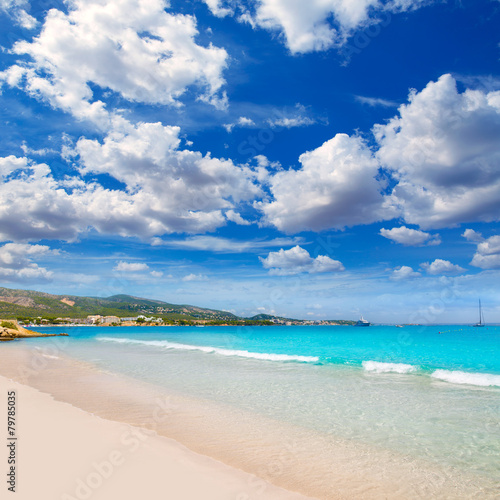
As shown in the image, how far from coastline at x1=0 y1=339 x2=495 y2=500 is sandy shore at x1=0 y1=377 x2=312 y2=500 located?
1.21 feet

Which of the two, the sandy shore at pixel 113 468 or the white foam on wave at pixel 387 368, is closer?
the sandy shore at pixel 113 468

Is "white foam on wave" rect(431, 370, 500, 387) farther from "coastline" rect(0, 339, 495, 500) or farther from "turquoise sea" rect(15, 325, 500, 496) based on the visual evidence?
"coastline" rect(0, 339, 495, 500)

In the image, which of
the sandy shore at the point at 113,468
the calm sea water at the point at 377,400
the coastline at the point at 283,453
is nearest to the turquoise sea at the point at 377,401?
the calm sea water at the point at 377,400

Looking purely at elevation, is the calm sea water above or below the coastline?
below

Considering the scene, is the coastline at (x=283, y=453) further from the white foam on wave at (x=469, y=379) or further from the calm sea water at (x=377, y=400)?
the white foam on wave at (x=469, y=379)

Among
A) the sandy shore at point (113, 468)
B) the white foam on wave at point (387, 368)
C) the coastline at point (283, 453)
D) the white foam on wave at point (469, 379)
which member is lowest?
the white foam on wave at point (387, 368)

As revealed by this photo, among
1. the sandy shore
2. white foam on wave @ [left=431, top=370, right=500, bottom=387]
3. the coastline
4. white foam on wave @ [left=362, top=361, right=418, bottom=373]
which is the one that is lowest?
white foam on wave @ [left=362, top=361, right=418, bottom=373]

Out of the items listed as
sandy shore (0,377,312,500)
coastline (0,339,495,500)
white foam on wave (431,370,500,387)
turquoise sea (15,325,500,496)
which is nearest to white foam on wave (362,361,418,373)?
turquoise sea (15,325,500,496)

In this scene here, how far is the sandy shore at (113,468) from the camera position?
5.70 m

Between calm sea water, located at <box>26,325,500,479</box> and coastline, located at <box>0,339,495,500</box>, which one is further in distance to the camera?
calm sea water, located at <box>26,325,500,479</box>

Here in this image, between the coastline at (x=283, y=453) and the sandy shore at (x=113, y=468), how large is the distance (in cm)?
37

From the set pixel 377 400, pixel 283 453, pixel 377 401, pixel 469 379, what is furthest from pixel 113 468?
pixel 469 379

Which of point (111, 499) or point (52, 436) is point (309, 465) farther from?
point (52, 436)

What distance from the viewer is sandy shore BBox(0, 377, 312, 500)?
18.7ft
